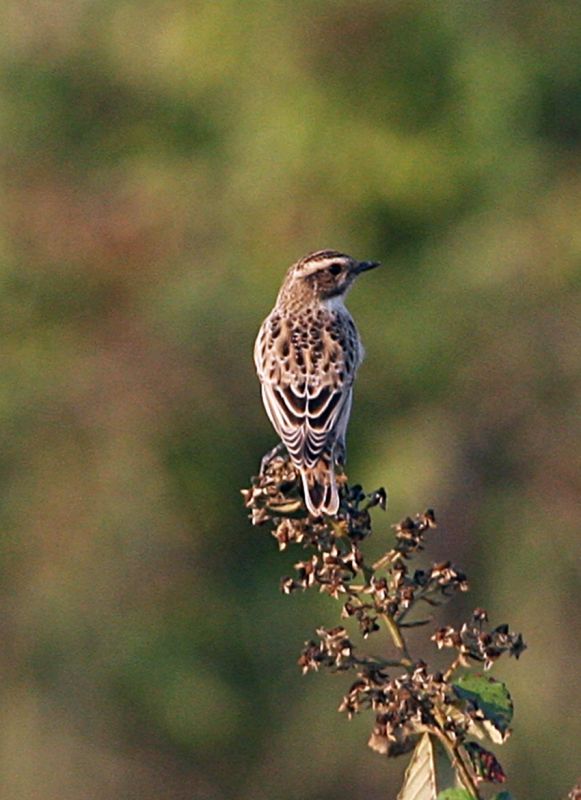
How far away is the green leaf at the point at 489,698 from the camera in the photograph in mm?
3408

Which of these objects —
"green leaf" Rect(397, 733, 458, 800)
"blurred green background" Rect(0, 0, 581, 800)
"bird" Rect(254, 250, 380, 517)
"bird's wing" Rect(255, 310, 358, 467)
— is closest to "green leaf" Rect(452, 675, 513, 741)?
"green leaf" Rect(397, 733, 458, 800)

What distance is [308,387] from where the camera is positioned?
6.51 meters

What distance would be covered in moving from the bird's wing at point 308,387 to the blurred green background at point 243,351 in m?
9.74

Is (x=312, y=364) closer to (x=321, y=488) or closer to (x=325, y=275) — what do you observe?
(x=325, y=275)

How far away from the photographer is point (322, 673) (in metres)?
17.6

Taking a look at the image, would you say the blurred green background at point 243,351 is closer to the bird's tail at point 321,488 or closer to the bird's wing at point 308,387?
the bird's wing at point 308,387

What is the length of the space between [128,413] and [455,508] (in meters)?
3.29

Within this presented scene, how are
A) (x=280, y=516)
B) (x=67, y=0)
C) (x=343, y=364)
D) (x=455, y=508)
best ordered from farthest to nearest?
(x=67, y=0), (x=455, y=508), (x=343, y=364), (x=280, y=516)

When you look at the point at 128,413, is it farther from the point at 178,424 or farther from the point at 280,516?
the point at 280,516

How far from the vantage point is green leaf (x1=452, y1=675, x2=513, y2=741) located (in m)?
3.41

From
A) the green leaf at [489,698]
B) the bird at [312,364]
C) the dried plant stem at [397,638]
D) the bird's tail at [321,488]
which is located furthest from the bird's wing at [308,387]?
the dried plant stem at [397,638]

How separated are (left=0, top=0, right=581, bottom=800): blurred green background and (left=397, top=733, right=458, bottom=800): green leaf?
42.0 feet

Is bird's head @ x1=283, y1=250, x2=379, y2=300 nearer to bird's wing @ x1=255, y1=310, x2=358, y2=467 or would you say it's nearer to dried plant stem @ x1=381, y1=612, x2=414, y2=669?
bird's wing @ x1=255, y1=310, x2=358, y2=467

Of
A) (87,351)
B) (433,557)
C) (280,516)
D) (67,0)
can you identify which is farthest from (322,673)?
(280,516)
